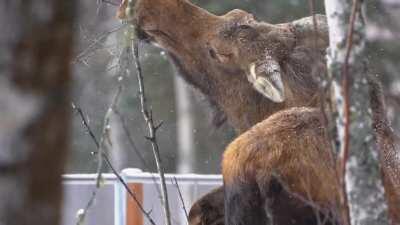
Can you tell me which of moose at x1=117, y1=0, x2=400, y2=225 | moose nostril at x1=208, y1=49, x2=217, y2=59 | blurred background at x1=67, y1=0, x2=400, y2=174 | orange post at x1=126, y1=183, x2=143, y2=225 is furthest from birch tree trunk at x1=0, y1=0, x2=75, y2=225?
blurred background at x1=67, y1=0, x2=400, y2=174

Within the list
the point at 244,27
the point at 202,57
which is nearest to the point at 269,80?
the point at 244,27

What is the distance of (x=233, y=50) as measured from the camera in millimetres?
6320

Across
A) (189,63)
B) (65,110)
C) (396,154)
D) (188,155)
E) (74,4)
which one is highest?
(74,4)

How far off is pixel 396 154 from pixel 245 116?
1187 millimetres

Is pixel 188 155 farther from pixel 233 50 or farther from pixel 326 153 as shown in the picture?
pixel 326 153

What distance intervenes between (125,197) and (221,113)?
1.04 meters

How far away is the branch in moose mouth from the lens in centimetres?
→ 575

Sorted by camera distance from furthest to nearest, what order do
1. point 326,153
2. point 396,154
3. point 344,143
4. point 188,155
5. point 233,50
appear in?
point 188,155
point 233,50
point 396,154
point 326,153
point 344,143

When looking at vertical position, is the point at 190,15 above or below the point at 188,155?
above

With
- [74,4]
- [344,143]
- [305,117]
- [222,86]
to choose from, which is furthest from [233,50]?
[74,4]

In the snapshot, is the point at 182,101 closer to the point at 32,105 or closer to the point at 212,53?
the point at 212,53

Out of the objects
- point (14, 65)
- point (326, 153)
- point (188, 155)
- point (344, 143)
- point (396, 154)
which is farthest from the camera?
point (188, 155)

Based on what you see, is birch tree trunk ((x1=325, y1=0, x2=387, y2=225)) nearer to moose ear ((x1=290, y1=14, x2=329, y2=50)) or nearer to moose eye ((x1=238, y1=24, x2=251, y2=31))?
moose ear ((x1=290, y1=14, x2=329, y2=50))

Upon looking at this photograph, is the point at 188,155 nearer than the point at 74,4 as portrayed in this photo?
No
